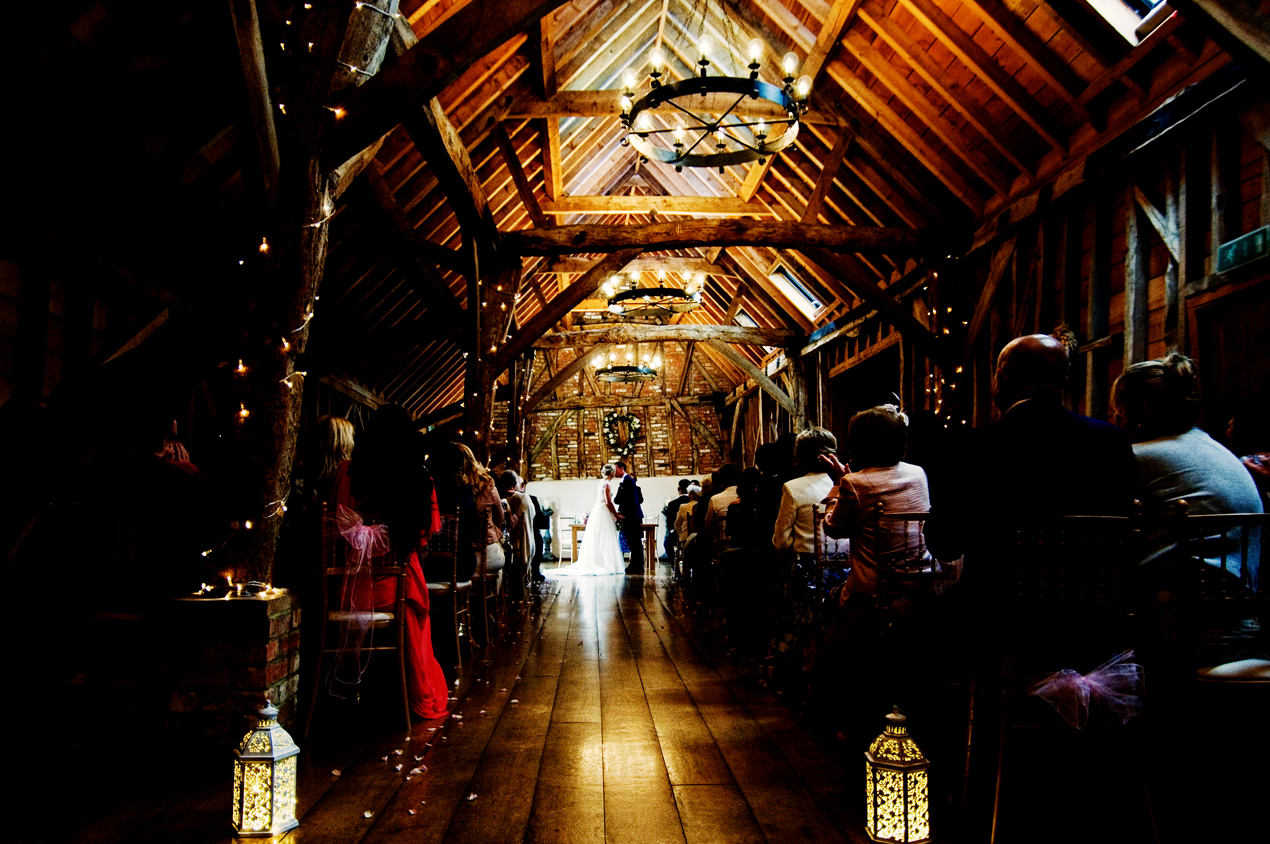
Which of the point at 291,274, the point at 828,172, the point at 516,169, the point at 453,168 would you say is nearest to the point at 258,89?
the point at 291,274

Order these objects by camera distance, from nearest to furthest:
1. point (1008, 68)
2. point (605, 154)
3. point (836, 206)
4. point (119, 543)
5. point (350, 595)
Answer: point (119, 543) → point (350, 595) → point (1008, 68) → point (836, 206) → point (605, 154)

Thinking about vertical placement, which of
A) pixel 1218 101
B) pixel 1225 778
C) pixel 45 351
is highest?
pixel 1218 101

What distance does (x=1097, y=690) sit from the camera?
1.94 m

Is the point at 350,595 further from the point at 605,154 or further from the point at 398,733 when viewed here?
the point at 605,154

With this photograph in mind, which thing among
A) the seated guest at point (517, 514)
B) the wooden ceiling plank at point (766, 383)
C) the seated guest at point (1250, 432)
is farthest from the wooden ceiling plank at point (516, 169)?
the seated guest at point (1250, 432)

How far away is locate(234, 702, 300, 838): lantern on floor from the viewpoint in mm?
2111

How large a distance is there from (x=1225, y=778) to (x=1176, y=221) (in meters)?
3.98

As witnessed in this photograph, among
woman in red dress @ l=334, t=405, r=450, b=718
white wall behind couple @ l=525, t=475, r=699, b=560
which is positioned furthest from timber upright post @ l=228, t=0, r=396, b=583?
Result: white wall behind couple @ l=525, t=475, r=699, b=560

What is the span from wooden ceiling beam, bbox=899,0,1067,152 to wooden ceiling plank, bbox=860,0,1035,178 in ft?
0.87

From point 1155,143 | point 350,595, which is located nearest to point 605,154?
point 1155,143

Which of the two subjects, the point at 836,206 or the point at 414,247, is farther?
the point at 836,206

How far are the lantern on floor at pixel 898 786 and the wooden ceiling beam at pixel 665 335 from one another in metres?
11.2

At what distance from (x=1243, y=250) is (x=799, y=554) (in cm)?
281

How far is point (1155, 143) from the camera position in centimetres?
506
